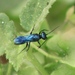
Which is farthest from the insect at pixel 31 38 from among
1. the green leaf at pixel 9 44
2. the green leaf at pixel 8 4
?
the green leaf at pixel 8 4

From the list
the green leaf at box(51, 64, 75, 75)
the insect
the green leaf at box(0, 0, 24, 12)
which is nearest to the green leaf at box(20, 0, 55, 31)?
the insect

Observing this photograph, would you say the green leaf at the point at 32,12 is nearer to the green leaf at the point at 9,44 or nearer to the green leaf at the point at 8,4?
the green leaf at the point at 9,44

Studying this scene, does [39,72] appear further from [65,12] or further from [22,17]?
[65,12]

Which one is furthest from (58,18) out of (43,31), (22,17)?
(22,17)

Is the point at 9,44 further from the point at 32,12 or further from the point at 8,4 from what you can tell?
the point at 8,4

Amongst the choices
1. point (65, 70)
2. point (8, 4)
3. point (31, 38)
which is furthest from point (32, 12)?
point (8, 4)

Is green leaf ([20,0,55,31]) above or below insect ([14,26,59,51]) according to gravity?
above

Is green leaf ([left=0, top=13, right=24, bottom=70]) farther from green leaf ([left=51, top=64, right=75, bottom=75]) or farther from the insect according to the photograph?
green leaf ([left=51, top=64, right=75, bottom=75])

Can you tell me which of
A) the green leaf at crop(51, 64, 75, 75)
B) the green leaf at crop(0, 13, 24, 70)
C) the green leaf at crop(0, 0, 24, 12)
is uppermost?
the green leaf at crop(0, 13, 24, 70)
